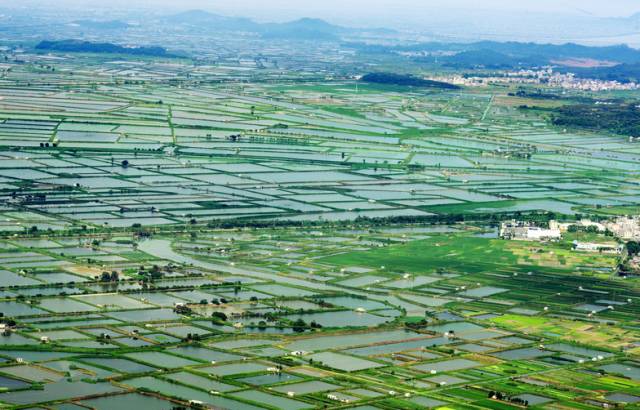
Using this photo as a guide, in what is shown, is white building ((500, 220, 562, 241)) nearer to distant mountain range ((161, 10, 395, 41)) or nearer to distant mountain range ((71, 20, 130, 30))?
distant mountain range ((71, 20, 130, 30))

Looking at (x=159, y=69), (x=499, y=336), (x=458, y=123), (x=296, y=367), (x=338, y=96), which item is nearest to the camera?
(x=296, y=367)

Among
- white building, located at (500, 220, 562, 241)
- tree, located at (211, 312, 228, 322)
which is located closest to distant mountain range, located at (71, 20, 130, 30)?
white building, located at (500, 220, 562, 241)

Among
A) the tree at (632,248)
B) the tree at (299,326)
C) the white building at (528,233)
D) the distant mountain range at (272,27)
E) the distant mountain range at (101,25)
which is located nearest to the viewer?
the tree at (299,326)

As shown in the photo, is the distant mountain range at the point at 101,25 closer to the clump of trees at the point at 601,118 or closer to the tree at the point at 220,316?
the clump of trees at the point at 601,118

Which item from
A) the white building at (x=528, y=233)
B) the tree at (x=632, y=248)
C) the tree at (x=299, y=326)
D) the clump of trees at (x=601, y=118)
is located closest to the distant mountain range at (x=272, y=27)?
the clump of trees at (x=601, y=118)

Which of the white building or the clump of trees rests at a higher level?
the clump of trees

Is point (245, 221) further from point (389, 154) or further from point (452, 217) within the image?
point (389, 154)

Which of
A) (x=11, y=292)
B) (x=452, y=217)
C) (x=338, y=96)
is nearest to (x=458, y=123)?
(x=338, y=96)

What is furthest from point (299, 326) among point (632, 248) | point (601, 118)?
point (601, 118)

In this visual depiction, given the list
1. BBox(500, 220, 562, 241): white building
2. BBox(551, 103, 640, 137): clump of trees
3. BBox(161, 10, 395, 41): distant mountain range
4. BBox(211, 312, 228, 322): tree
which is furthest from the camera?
BBox(161, 10, 395, 41): distant mountain range

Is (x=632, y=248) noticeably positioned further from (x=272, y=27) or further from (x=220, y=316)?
(x=272, y=27)

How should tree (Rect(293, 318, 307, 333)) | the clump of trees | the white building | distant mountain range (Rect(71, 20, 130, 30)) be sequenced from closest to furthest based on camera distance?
1. tree (Rect(293, 318, 307, 333))
2. the white building
3. the clump of trees
4. distant mountain range (Rect(71, 20, 130, 30))
